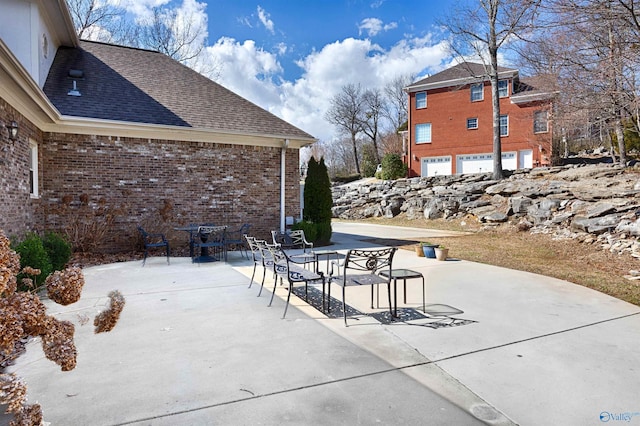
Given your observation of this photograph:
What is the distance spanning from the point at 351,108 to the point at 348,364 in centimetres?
4287

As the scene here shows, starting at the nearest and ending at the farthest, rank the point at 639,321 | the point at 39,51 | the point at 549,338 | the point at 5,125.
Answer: the point at 549,338
the point at 639,321
the point at 5,125
the point at 39,51

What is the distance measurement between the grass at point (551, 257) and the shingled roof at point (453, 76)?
14.0m

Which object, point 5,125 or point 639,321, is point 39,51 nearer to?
point 5,125

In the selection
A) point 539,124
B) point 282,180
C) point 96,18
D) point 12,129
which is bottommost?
point 282,180

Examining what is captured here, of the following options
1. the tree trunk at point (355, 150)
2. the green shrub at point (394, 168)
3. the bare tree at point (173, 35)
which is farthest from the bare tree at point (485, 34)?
the tree trunk at point (355, 150)

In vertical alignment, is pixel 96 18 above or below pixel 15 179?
above

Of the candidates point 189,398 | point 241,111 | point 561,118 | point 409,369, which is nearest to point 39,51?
point 241,111

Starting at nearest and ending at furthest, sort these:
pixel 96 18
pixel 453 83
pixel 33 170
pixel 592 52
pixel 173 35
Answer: pixel 592 52 < pixel 33 170 < pixel 96 18 < pixel 173 35 < pixel 453 83

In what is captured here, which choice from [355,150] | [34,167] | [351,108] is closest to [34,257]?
[34,167]

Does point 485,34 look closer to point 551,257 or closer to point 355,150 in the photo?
point 551,257

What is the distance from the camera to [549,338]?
4336mm

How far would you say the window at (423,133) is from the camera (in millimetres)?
27500

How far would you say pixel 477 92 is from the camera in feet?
85.1

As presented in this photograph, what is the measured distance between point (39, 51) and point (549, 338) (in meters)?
11.9
